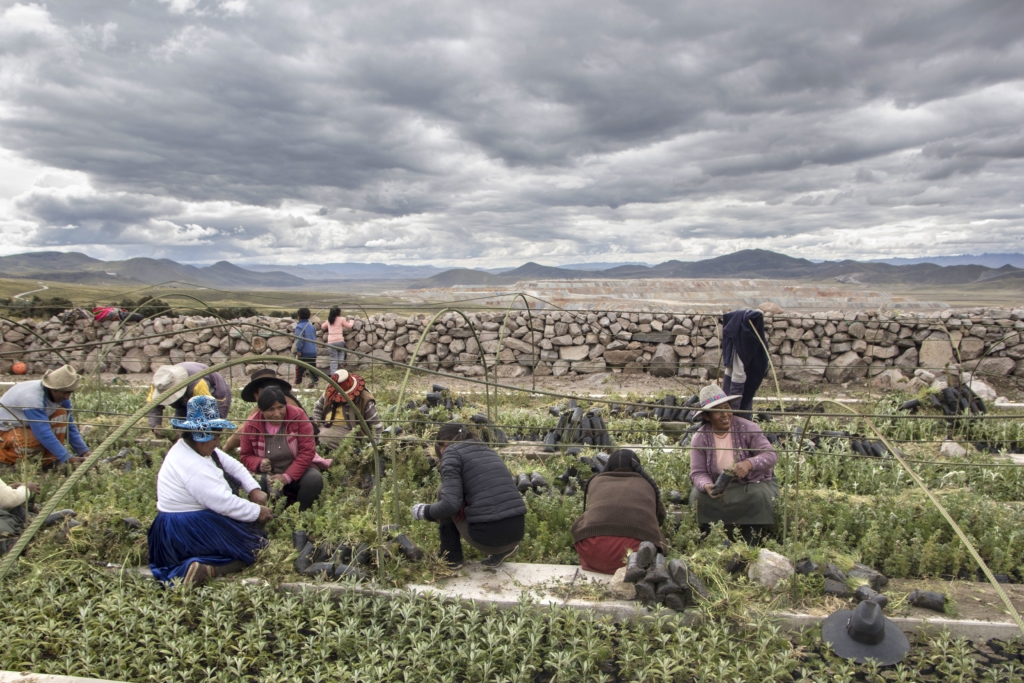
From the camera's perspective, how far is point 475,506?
15.6ft

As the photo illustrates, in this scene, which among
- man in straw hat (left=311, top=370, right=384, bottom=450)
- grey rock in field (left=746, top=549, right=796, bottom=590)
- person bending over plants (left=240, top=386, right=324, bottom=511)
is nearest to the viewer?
grey rock in field (left=746, top=549, right=796, bottom=590)

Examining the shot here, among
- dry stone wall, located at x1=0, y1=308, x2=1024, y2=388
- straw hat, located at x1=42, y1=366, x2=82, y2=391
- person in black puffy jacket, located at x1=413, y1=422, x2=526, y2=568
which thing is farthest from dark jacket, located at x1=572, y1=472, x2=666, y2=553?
dry stone wall, located at x1=0, y1=308, x2=1024, y2=388

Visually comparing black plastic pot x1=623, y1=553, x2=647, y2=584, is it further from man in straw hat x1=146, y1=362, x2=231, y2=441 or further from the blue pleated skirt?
man in straw hat x1=146, y1=362, x2=231, y2=441

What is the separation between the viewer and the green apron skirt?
537 centimetres

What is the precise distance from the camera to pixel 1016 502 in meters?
6.22

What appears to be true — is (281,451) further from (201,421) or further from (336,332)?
(336,332)

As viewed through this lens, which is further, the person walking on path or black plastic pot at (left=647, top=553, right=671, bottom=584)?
the person walking on path

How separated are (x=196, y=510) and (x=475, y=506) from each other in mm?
2083

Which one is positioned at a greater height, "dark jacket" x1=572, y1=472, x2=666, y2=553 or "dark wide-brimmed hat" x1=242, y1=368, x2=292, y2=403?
"dark wide-brimmed hat" x1=242, y1=368, x2=292, y2=403

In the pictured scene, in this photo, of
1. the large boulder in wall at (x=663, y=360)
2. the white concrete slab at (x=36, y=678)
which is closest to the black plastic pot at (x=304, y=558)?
the white concrete slab at (x=36, y=678)

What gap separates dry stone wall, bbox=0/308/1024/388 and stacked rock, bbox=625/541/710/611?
870cm

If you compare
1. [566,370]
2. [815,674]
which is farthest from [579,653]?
[566,370]

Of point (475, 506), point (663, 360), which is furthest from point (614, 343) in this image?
point (475, 506)

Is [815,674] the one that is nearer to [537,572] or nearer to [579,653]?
[579,653]
